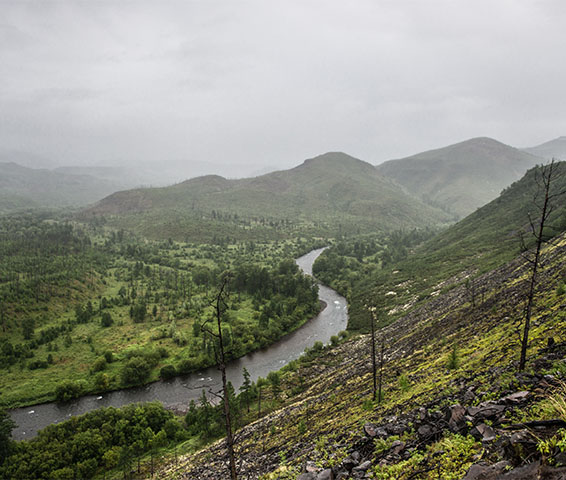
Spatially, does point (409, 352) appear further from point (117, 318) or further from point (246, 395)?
point (117, 318)

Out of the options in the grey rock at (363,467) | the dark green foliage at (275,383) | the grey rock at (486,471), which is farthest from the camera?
the dark green foliage at (275,383)

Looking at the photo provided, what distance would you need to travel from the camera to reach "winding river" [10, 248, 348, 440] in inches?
2267

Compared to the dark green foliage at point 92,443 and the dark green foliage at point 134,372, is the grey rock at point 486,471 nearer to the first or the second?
the dark green foliage at point 92,443

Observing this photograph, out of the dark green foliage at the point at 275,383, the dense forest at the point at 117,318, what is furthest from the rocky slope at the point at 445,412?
the dense forest at the point at 117,318

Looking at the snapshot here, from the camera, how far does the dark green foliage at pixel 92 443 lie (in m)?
39.8

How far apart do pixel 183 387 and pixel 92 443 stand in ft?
51.2

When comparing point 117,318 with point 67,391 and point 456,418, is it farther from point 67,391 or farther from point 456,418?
point 456,418

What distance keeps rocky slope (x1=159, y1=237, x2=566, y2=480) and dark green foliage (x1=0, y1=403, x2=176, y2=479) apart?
31.0ft

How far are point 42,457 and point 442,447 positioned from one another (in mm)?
51144

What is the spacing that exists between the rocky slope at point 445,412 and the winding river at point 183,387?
20185mm

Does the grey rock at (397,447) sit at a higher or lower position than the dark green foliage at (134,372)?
higher

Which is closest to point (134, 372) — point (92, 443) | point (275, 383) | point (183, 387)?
point (183, 387)

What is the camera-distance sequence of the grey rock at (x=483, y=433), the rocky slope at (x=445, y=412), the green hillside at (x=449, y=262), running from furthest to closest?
the green hillside at (x=449, y=262)
the grey rock at (x=483, y=433)
the rocky slope at (x=445, y=412)

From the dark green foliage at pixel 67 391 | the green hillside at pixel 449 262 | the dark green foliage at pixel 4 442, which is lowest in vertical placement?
the dark green foliage at pixel 67 391
